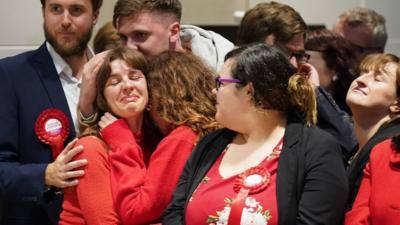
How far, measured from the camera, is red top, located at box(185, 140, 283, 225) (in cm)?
179

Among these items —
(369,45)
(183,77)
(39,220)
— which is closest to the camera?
(183,77)

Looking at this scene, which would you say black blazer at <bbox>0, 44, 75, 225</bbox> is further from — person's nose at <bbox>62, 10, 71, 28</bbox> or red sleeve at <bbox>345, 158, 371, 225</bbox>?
red sleeve at <bbox>345, 158, 371, 225</bbox>

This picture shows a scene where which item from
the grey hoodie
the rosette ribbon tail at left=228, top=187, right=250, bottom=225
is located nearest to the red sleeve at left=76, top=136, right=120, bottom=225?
the rosette ribbon tail at left=228, top=187, right=250, bottom=225

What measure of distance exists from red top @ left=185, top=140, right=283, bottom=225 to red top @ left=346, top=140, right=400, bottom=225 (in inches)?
9.6

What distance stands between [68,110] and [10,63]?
277 mm

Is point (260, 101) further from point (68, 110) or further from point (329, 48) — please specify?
point (329, 48)

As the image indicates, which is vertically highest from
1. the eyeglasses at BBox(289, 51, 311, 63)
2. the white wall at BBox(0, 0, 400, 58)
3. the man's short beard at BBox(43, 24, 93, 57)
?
the man's short beard at BBox(43, 24, 93, 57)

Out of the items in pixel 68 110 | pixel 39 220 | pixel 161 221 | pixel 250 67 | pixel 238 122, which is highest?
pixel 250 67

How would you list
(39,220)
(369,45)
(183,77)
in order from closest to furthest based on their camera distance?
(183,77)
(39,220)
(369,45)

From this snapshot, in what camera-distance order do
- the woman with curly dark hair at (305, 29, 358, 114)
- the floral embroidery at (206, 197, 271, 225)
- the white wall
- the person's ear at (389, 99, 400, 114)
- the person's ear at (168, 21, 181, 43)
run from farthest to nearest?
the white wall < the woman with curly dark hair at (305, 29, 358, 114) < the person's ear at (168, 21, 181, 43) < the person's ear at (389, 99, 400, 114) < the floral embroidery at (206, 197, 271, 225)

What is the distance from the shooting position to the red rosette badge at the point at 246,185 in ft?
5.94

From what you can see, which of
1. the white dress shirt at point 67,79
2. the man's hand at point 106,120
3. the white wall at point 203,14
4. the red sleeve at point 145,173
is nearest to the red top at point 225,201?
the red sleeve at point 145,173

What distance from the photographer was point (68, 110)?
240 cm

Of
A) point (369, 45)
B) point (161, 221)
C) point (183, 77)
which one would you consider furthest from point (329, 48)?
point (161, 221)
